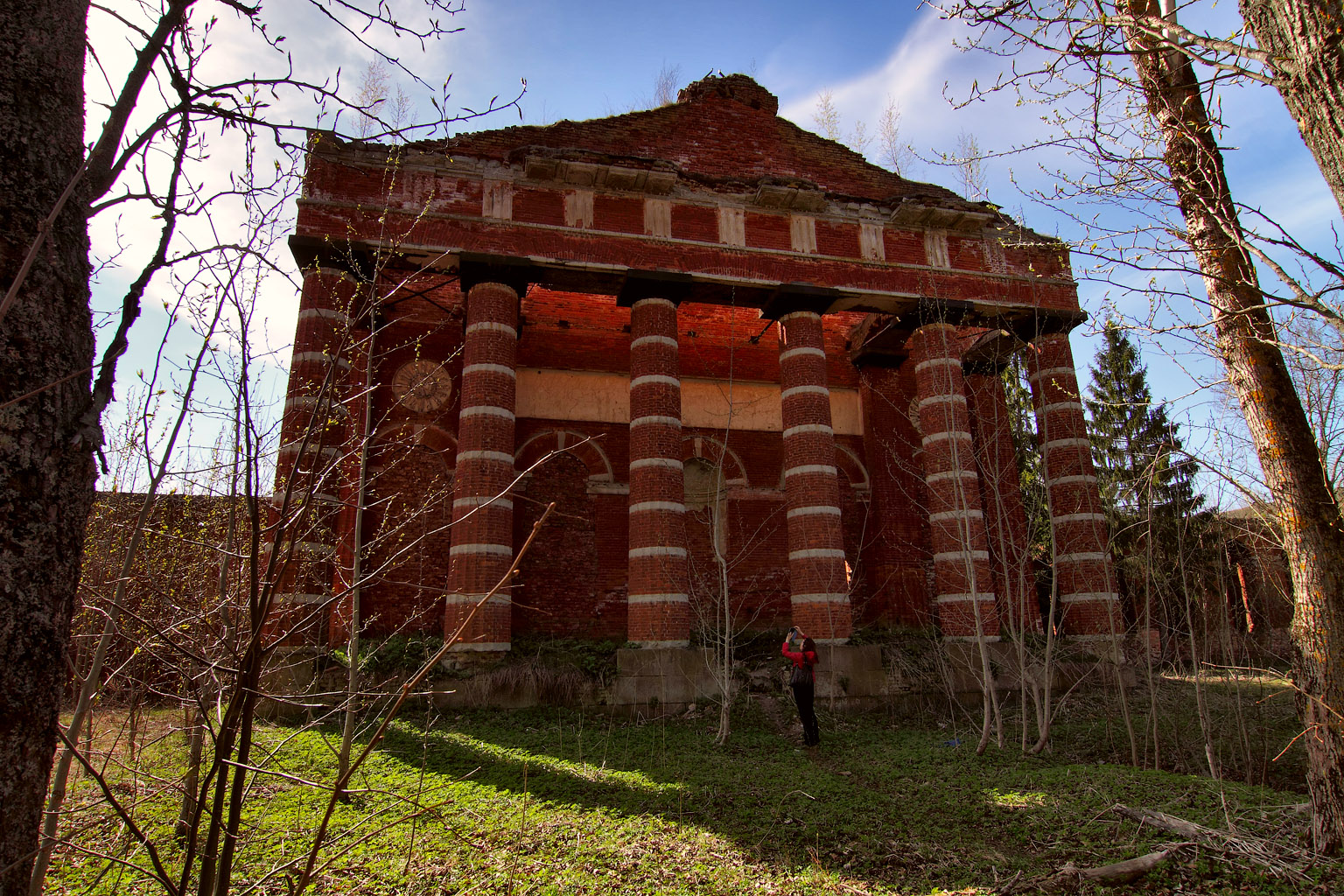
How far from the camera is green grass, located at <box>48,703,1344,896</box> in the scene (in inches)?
225

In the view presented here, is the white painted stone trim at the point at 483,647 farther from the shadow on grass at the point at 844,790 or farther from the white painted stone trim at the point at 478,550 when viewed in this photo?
the white painted stone trim at the point at 478,550

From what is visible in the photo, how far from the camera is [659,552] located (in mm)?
13039

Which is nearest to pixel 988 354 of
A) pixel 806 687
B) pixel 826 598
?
pixel 826 598

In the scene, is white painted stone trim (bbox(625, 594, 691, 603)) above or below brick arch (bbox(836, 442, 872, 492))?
below

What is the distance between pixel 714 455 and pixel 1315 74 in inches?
558

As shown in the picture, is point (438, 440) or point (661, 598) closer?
point (661, 598)

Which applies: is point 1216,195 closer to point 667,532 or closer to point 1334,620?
point 1334,620

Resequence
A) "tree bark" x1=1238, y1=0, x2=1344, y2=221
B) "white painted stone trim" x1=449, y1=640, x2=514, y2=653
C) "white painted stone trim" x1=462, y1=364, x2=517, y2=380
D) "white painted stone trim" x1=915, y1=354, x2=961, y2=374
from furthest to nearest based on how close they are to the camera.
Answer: "white painted stone trim" x1=915, y1=354, x2=961, y2=374
"white painted stone trim" x1=462, y1=364, x2=517, y2=380
"white painted stone trim" x1=449, y1=640, x2=514, y2=653
"tree bark" x1=1238, y1=0, x2=1344, y2=221

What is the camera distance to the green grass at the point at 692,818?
571cm

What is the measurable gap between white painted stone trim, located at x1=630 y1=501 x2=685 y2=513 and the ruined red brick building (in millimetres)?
35

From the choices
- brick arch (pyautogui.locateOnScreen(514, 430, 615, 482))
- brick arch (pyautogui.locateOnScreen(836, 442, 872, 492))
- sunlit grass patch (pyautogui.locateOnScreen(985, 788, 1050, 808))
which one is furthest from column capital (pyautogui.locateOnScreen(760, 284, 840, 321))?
sunlit grass patch (pyautogui.locateOnScreen(985, 788, 1050, 808))

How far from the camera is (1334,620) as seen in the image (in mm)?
5621

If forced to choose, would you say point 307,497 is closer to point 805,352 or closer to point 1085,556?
point 805,352

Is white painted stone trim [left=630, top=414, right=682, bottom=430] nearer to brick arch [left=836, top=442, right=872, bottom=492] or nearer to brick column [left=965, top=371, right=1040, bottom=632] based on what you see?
brick column [left=965, top=371, right=1040, bottom=632]
